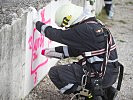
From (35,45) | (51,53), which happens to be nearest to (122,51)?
(51,53)

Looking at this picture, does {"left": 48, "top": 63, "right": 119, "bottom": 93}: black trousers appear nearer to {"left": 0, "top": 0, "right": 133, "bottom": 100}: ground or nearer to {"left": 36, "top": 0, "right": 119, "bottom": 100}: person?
{"left": 36, "top": 0, "right": 119, "bottom": 100}: person

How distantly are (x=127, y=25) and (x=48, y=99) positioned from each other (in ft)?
20.2

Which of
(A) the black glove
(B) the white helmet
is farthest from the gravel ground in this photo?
(B) the white helmet

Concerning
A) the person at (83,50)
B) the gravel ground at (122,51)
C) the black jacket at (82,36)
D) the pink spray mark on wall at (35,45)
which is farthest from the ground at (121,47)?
the black jacket at (82,36)

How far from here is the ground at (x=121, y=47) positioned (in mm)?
5375

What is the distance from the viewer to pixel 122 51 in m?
8.41

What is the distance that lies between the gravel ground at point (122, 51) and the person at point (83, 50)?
490 millimetres

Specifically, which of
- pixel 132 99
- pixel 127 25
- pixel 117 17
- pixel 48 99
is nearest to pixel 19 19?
pixel 48 99

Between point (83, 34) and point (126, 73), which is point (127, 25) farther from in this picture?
point (83, 34)

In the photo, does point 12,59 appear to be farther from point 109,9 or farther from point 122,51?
point 109,9

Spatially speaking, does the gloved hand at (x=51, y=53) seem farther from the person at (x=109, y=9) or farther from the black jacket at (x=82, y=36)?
the person at (x=109, y=9)

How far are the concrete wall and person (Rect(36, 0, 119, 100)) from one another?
412 mm

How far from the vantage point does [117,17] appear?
1180cm

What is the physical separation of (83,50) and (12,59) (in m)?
0.95
